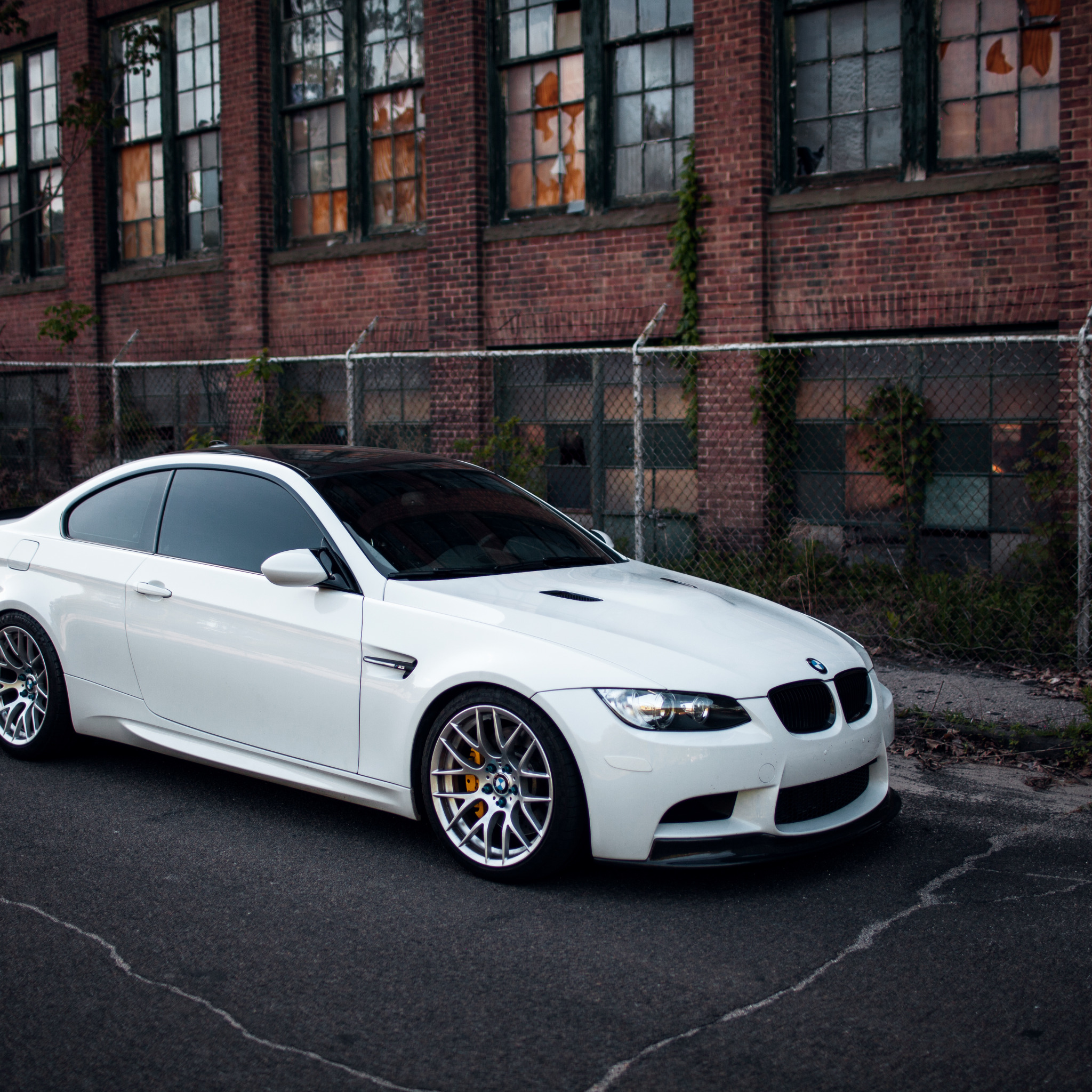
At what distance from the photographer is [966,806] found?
5.40 m

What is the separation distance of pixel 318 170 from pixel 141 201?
3400 millimetres

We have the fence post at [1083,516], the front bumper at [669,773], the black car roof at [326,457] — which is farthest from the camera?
the fence post at [1083,516]

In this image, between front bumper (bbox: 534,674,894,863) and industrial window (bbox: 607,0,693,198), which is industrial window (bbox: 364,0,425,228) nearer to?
industrial window (bbox: 607,0,693,198)

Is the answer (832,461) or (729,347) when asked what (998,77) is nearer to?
(832,461)

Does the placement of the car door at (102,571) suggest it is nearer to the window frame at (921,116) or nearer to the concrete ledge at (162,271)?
the window frame at (921,116)

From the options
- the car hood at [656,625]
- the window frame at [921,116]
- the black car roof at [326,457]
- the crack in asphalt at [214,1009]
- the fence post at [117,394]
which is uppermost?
the window frame at [921,116]

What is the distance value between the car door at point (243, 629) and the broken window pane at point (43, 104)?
13.4 metres

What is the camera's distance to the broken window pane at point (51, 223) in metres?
16.8

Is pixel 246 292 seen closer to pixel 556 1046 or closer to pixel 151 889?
pixel 151 889

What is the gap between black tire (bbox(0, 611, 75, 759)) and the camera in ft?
19.1

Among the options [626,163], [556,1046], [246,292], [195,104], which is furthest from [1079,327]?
[195,104]

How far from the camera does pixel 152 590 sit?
5.36 m

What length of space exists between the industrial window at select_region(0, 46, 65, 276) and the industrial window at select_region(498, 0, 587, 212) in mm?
7680

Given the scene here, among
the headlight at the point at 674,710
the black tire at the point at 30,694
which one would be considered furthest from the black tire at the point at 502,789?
the black tire at the point at 30,694
